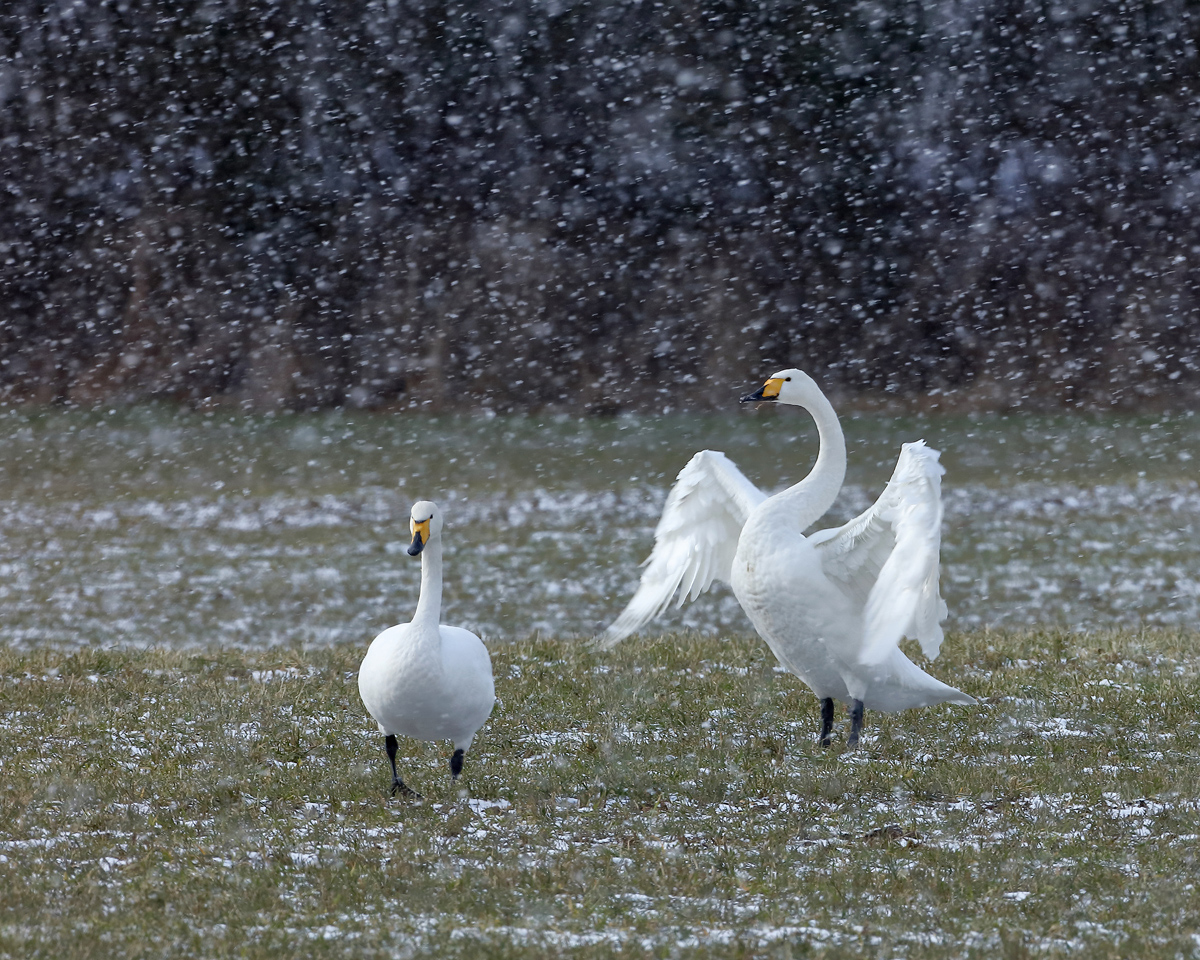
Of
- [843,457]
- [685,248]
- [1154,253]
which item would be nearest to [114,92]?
[685,248]

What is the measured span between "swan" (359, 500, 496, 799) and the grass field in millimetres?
304

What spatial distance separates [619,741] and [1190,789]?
2.75 metres

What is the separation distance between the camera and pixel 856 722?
721 centimetres

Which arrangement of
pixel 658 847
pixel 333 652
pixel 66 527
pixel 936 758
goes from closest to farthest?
pixel 658 847 < pixel 936 758 < pixel 333 652 < pixel 66 527

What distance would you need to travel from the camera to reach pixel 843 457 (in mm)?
7656

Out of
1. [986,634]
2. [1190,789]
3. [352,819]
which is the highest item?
[986,634]

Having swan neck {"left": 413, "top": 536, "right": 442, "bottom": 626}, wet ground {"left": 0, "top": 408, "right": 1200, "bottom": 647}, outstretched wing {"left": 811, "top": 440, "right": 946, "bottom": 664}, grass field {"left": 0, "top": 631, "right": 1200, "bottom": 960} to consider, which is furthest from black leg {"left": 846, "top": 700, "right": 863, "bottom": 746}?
wet ground {"left": 0, "top": 408, "right": 1200, "bottom": 647}

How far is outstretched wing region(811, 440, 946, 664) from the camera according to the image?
6.30 m

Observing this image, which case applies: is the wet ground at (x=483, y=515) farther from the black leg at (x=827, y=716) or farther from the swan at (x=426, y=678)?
the swan at (x=426, y=678)

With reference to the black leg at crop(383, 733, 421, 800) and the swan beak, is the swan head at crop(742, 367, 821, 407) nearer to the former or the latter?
the swan beak

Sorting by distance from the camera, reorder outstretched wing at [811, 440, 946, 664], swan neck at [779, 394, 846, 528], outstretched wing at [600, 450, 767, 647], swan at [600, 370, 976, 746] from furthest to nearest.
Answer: outstretched wing at [600, 450, 767, 647]
swan neck at [779, 394, 846, 528]
swan at [600, 370, 976, 746]
outstretched wing at [811, 440, 946, 664]

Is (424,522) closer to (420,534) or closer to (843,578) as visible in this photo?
(420,534)

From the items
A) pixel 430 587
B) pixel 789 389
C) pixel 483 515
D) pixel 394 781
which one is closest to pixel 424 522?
pixel 430 587

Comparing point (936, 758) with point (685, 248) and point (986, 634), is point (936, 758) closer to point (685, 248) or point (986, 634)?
point (986, 634)
